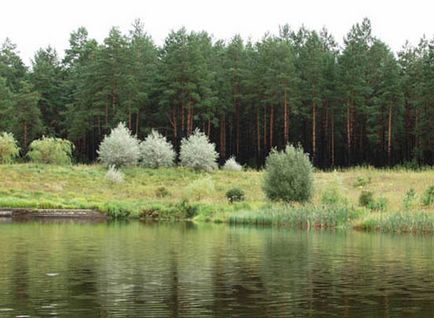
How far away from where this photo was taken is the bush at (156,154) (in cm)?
7600

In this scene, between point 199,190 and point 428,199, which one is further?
point 199,190

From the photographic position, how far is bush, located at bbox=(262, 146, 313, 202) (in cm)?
5234

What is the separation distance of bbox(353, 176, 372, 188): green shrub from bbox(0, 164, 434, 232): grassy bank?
96 millimetres

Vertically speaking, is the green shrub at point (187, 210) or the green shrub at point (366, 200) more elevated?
the green shrub at point (366, 200)

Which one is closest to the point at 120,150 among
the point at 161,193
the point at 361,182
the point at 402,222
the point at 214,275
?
the point at 161,193

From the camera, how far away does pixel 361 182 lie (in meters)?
67.9

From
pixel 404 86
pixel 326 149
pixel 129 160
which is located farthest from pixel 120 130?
pixel 404 86

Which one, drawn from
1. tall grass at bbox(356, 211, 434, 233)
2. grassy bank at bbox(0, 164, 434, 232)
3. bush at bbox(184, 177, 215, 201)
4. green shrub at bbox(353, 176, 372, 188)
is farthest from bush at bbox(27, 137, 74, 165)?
tall grass at bbox(356, 211, 434, 233)

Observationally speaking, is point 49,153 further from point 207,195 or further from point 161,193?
point 207,195

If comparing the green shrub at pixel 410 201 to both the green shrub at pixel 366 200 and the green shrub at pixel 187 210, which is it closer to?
the green shrub at pixel 366 200

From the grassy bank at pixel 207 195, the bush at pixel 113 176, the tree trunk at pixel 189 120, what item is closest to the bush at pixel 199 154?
the grassy bank at pixel 207 195

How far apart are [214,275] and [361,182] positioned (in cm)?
4755

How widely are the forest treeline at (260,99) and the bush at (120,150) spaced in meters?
12.6

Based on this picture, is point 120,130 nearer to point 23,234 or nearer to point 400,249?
point 23,234
